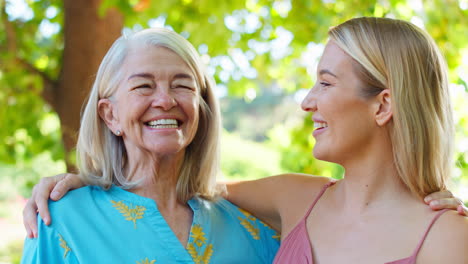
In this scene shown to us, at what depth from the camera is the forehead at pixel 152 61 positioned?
2287 millimetres

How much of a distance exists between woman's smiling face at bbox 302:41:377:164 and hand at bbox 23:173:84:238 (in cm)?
92

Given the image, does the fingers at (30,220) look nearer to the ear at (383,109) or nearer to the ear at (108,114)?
the ear at (108,114)

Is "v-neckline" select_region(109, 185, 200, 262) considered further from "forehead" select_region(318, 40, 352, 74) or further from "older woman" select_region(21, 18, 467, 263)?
"forehead" select_region(318, 40, 352, 74)

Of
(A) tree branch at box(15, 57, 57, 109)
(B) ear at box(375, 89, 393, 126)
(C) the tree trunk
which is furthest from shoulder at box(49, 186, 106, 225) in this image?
(A) tree branch at box(15, 57, 57, 109)

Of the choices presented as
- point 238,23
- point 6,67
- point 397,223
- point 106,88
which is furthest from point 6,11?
point 397,223

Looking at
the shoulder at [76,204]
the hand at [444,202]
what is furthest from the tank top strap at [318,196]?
the shoulder at [76,204]

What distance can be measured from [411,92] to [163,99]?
88 cm

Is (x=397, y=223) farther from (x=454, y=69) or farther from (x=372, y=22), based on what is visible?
(x=454, y=69)

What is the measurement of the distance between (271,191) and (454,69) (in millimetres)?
2057

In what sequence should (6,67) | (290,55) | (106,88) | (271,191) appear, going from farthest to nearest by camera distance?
(290,55) → (6,67) → (271,191) → (106,88)

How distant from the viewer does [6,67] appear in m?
4.34

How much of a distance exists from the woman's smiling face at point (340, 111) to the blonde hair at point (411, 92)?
4 cm

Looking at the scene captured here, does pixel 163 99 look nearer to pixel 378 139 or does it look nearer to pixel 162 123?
pixel 162 123

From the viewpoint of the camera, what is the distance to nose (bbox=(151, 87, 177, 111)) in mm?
2254
